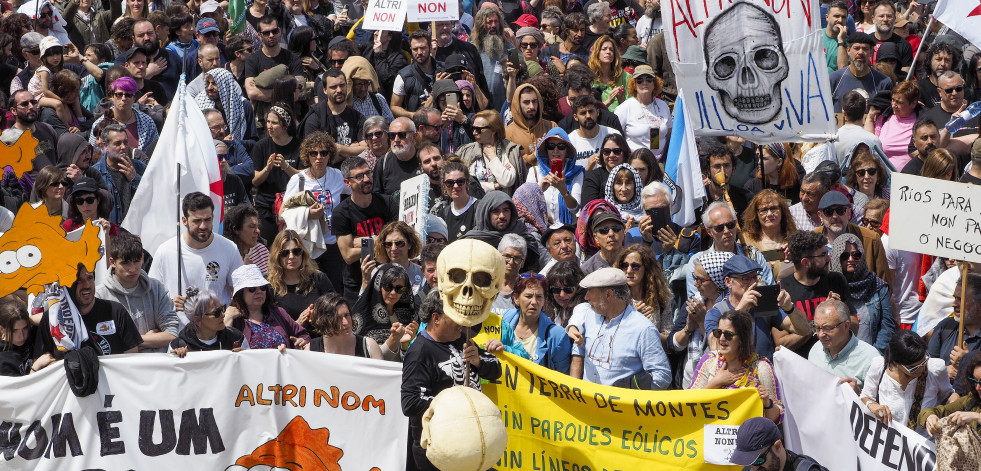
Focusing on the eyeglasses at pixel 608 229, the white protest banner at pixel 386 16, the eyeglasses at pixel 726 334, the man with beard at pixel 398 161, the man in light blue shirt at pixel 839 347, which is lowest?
the man in light blue shirt at pixel 839 347

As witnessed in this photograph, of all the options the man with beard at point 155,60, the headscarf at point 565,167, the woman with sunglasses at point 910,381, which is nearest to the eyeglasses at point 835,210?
the headscarf at point 565,167

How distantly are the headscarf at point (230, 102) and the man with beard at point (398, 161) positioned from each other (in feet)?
5.95

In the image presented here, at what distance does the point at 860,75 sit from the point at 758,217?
15.4 ft

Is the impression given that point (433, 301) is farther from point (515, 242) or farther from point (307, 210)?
point (307, 210)

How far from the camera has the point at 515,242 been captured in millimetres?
11383

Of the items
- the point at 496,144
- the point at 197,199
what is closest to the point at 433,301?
the point at 197,199

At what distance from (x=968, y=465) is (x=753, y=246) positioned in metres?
3.50

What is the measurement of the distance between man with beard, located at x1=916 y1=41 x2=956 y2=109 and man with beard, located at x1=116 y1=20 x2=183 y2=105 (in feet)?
24.2

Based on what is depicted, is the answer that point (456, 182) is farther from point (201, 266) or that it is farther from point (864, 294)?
point (864, 294)

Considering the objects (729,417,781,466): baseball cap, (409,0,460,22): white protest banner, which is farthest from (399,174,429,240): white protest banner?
(729,417,781,466): baseball cap

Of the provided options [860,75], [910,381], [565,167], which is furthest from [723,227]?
[860,75]

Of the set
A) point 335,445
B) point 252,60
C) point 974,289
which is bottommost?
point 335,445

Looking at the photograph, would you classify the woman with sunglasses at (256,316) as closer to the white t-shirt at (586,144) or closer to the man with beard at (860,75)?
the white t-shirt at (586,144)

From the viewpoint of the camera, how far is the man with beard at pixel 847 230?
11.7 meters
